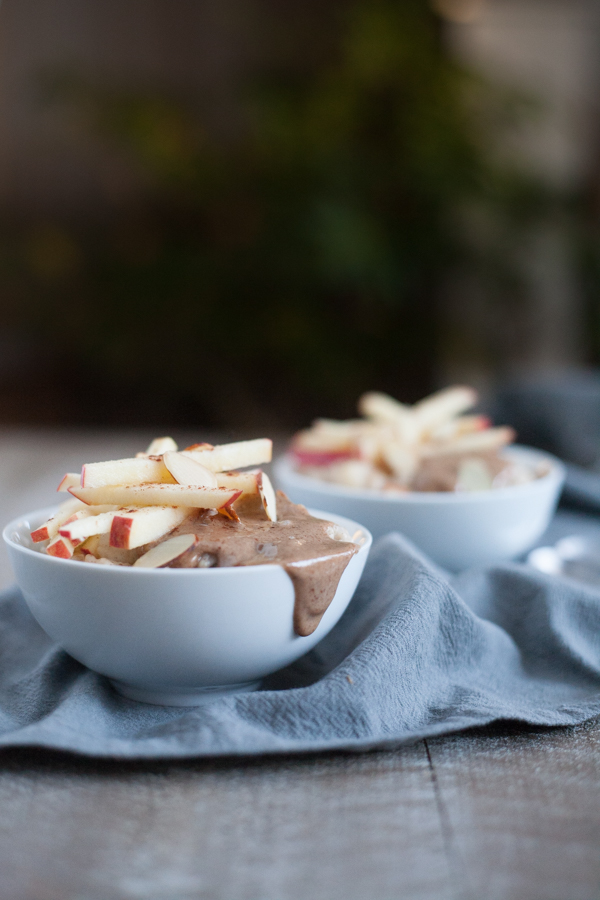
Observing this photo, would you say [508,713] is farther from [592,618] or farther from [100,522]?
[100,522]

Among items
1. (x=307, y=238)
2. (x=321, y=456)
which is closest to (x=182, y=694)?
(x=321, y=456)

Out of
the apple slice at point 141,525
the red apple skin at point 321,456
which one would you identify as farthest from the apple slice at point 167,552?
the red apple skin at point 321,456

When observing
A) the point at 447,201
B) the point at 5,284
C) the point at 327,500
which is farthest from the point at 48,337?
the point at 327,500

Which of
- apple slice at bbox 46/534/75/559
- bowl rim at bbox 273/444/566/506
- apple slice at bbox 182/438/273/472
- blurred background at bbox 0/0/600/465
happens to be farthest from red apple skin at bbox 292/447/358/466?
blurred background at bbox 0/0/600/465

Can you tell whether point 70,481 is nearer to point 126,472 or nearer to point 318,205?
point 126,472

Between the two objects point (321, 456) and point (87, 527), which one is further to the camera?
point (321, 456)

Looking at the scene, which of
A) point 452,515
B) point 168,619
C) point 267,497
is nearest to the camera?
point 168,619
